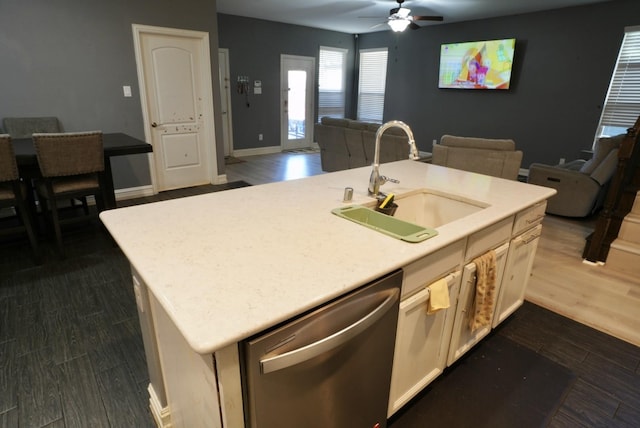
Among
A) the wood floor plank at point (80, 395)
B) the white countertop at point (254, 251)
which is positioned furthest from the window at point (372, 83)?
the wood floor plank at point (80, 395)

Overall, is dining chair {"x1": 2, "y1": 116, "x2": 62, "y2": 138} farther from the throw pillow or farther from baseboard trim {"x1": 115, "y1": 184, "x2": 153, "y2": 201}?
the throw pillow

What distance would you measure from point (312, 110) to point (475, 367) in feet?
23.3

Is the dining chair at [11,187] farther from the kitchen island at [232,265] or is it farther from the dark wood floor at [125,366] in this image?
the kitchen island at [232,265]

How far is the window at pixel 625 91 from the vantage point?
196 inches

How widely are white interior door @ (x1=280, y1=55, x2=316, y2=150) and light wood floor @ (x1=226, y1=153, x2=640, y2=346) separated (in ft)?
17.8

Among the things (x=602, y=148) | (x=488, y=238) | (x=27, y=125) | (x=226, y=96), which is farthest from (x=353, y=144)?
(x=27, y=125)

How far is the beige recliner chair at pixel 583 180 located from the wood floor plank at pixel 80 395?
4.67 m

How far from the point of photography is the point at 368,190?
1889 mm

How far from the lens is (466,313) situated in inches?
68.6

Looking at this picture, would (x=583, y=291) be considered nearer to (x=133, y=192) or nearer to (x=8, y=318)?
(x=8, y=318)

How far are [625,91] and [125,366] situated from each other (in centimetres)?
678

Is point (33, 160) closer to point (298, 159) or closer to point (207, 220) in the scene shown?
point (207, 220)

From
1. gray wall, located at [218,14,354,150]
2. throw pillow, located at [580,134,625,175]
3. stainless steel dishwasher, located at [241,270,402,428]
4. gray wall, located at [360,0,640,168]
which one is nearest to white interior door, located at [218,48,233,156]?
gray wall, located at [218,14,354,150]

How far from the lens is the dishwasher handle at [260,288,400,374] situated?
2.92ft
